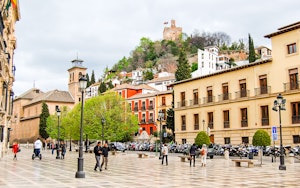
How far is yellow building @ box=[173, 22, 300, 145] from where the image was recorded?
1390 inches

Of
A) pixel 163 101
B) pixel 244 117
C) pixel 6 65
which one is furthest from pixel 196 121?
pixel 6 65

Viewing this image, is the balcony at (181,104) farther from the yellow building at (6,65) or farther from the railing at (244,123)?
the yellow building at (6,65)

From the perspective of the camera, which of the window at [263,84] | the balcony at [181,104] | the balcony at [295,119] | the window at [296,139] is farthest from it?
the balcony at [181,104]

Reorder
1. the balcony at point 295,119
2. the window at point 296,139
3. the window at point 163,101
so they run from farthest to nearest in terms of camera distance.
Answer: the window at point 163,101 → the balcony at point 295,119 → the window at point 296,139

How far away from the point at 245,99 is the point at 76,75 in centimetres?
5929

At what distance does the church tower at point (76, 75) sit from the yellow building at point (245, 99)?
1857 inches

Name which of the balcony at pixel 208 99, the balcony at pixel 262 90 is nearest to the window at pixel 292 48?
the balcony at pixel 262 90

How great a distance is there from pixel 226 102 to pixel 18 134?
78.4 meters

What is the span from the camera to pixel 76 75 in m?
90.8

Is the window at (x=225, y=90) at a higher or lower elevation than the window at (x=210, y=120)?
higher

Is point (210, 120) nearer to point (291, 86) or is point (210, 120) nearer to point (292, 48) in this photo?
point (291, 86)

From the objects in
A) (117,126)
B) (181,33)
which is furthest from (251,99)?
(181,33)

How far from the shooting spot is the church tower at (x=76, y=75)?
90938 mm

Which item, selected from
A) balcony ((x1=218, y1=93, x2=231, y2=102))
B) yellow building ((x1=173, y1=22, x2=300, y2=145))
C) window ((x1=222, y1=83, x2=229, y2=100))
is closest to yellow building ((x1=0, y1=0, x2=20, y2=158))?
yellow building ((x1=173, y1=22, x2=300, y2=145))
